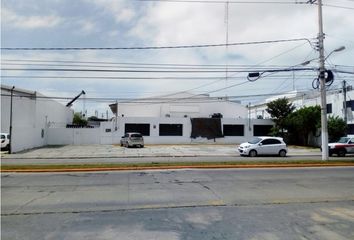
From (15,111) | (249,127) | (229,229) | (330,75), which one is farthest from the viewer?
(249,127)

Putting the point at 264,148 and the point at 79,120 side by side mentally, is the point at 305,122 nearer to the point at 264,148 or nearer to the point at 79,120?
the point at 264,148

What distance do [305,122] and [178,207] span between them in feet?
140

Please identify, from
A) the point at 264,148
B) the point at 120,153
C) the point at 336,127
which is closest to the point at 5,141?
the point at 120,153

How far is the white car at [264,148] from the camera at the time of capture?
33.3 metres

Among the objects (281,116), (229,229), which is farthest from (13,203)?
(281,116)

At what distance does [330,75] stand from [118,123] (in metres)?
32.0

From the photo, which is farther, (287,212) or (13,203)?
(13,203)

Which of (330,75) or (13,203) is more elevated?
(330,75)

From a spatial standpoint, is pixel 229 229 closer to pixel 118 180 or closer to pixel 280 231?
pixel 280 231

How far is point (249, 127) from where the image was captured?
5706 centimetres

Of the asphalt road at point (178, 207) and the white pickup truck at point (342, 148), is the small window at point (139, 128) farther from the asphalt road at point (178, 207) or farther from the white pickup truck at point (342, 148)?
the asphalt road at point (178, 207)

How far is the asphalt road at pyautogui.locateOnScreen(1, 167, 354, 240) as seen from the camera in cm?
771

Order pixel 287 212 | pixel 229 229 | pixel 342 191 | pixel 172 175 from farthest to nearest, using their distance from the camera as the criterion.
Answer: pixel 172 175, pixel 342 191, pixel 287 212, pixel 229 229

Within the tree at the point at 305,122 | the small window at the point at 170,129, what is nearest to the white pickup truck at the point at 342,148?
the tree at the point at 305,122
